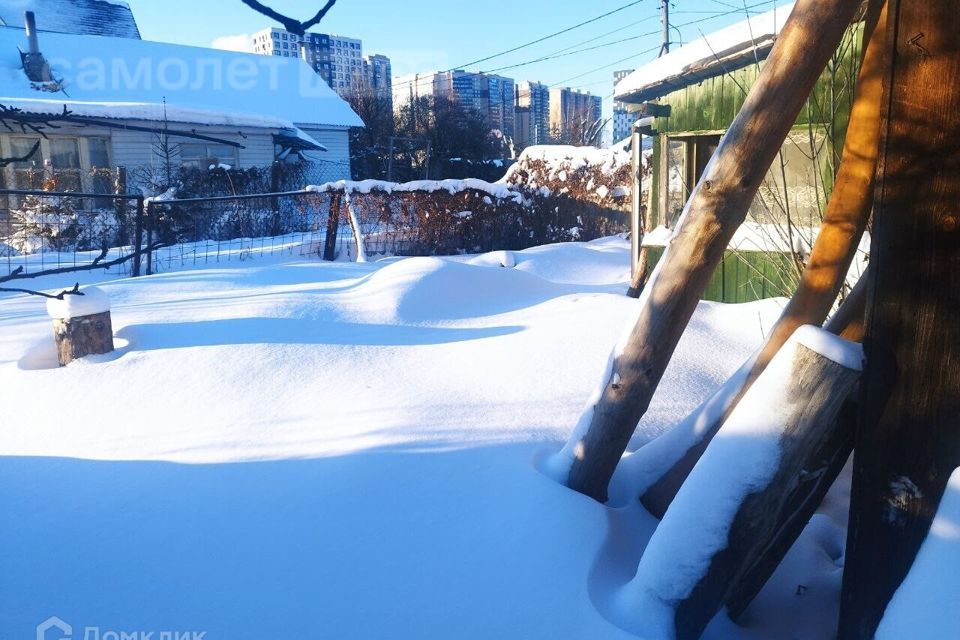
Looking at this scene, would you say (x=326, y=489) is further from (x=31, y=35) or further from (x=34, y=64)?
(x=31, y=35)

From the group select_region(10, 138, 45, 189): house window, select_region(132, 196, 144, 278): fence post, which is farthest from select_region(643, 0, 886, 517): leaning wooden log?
select_region(10, 138, 45, 189): house window

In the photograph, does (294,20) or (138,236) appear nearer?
(294,20)

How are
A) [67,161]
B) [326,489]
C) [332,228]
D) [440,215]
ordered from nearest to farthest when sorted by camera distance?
[326,489] < [332,228] < [440,215] < [67,161]

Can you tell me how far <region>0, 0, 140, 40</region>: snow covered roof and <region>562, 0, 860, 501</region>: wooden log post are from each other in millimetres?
27842

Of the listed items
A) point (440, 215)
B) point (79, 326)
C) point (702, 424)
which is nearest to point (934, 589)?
point (702, 424)

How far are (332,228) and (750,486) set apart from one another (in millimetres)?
9392

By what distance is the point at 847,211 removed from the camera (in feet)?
7.66

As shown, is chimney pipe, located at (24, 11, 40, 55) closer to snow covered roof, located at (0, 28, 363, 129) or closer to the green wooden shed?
snow covered roof, located at (0, 28, 363, 129)

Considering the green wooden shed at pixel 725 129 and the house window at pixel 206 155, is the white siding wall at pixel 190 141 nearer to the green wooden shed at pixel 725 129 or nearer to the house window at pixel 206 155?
the house window at pixel 206 155

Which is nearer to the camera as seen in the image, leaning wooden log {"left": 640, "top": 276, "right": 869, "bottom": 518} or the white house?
leaning wooden log {"left": 640, "top": 276, "right": 869, "bottom": 518}

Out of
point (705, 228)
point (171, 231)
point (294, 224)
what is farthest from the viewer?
point (294, 224)

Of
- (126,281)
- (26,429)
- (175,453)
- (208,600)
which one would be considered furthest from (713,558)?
(126,281)

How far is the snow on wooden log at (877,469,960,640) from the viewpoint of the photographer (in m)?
1.51

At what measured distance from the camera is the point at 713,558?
1958mm
